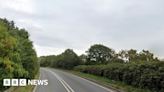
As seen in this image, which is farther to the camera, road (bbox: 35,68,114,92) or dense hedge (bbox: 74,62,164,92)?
road (bbox: 35,68,114,92)

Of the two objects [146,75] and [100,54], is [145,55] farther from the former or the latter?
[100,54]

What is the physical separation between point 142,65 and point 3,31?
10749 mm

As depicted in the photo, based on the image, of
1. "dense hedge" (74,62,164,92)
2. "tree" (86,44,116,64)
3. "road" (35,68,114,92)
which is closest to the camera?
"dense hedge" (74,62,164,92)

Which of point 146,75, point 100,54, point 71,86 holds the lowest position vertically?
point 71,86

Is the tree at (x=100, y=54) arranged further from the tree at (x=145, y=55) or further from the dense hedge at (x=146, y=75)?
the dense hedge at (x=146, y=75)

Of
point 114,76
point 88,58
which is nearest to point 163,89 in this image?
point 114,76

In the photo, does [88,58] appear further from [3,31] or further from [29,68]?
[3,31]

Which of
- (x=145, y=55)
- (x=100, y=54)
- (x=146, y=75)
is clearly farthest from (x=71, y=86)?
(x=100, y=54)

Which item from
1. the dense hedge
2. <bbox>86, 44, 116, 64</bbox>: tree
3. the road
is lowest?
the road

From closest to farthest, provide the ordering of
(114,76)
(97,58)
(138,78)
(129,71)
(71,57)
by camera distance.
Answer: (138,78) < (129,71) < (114,76) < (71,57) < (97,58)

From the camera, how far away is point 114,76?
44.8ft

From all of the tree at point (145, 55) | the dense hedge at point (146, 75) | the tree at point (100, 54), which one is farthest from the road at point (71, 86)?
the tree at point (100, 54)

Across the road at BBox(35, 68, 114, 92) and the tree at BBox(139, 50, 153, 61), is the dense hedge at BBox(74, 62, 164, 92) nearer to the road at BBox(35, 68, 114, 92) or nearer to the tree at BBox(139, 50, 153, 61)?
the road at BBox(35, 68, 114, 92)

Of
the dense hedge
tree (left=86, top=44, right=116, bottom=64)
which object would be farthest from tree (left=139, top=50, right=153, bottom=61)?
tree (left=86, top=44, right=116, bottom=64)
